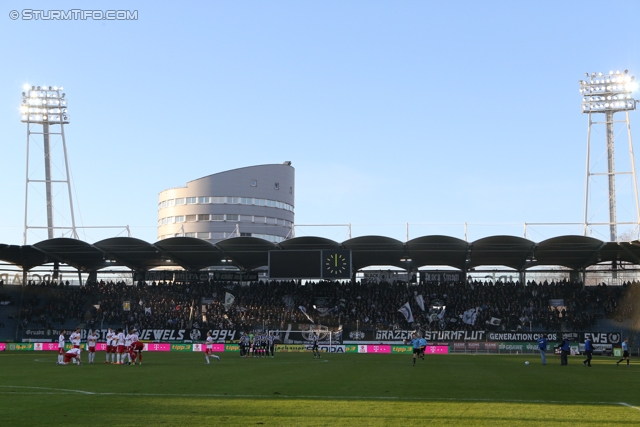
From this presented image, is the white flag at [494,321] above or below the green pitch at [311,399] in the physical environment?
below

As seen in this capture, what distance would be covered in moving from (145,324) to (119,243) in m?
7.72

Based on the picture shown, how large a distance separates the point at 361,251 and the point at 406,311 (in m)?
6.80

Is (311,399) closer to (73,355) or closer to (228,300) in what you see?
(73,355)

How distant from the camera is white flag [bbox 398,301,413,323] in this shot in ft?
209

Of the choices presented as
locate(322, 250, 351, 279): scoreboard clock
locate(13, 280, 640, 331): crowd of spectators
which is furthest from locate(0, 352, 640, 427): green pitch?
locate(13, 280, 640, 331): crowd of spectators

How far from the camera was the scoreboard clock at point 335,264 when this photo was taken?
200 feet

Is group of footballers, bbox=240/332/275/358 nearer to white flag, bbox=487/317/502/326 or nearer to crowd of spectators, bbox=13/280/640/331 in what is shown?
crowd of spectators, bbox=13/280/640/331

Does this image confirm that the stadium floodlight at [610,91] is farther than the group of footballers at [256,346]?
Yes

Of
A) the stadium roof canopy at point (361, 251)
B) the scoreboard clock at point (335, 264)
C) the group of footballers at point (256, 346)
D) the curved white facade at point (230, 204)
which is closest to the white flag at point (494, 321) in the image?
the stadium roof canopy at point (361, 251)

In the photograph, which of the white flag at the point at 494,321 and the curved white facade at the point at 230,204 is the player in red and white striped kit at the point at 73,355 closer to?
the white flag at the point at 494,321

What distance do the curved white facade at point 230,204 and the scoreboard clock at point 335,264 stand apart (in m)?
49.7

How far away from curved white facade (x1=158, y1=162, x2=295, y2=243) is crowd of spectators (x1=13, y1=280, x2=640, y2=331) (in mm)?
41088

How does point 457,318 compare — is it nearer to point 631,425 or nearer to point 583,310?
point 583,310

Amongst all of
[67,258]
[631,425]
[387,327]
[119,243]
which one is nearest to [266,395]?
[631,425]
